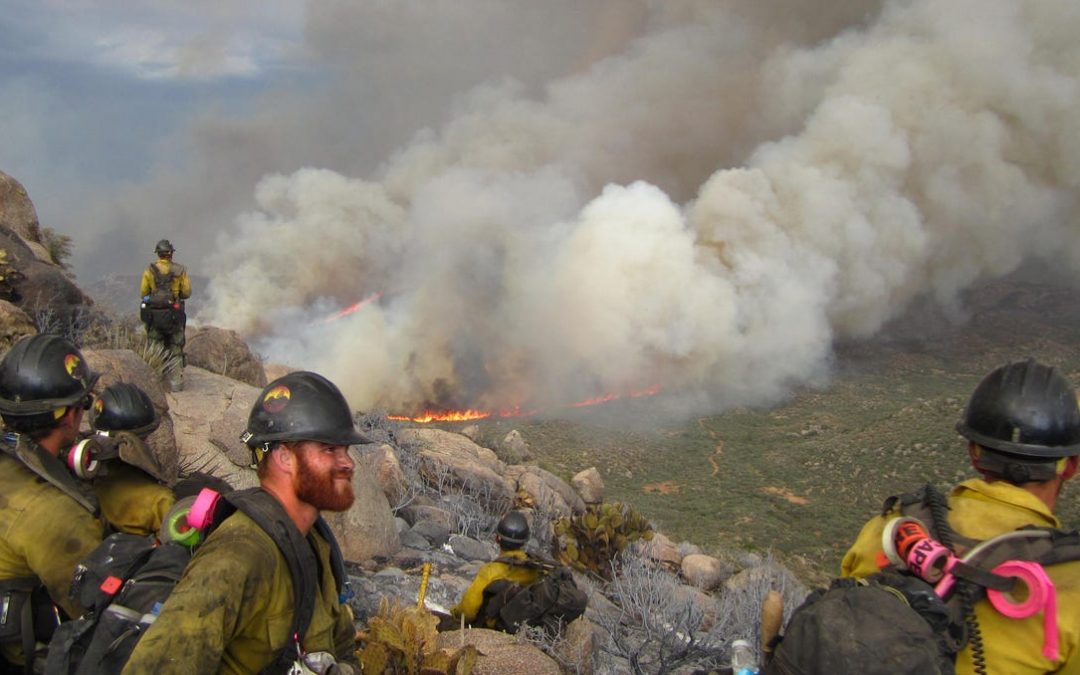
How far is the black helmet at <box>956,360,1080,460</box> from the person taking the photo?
7.25ft

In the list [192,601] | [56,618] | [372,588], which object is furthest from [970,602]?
[372,588]

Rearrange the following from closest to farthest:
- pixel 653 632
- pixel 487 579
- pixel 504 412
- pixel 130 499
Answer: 1. pixel 130 499
2. pixel 487 579
3. pixel 653 632
4. pixel 504 412

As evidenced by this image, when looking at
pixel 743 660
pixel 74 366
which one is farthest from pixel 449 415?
pixel 743 660

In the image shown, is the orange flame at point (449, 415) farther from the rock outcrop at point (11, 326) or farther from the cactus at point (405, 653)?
the cactus at point (405, 653)

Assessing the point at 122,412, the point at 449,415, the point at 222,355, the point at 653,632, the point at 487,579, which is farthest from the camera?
the point at 449,415

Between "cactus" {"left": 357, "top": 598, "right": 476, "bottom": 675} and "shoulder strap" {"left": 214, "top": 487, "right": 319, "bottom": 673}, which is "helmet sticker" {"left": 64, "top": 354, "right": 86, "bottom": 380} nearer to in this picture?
"shoulder strap" {"left": 214, "top": 487, "right": 319, "bottom": 673}

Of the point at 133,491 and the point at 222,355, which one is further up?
the point at 133,491

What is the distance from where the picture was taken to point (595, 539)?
28.9 ft

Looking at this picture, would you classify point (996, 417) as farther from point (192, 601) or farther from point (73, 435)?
point (73, 435)

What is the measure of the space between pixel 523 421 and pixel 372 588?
54.6ft

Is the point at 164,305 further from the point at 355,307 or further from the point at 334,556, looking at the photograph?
the point at 355,307

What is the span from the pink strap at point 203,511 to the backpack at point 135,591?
2cm

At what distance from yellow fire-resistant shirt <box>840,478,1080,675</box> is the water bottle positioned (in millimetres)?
511

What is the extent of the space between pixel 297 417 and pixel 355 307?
3357 cm
